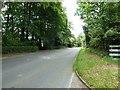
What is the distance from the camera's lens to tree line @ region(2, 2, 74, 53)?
14094 millimetres

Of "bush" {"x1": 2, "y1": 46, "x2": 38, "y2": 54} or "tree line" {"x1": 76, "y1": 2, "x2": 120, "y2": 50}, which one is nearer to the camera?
"tree line" {"x1": 76, "y1": 2, "x2": 120, "y2": 50}

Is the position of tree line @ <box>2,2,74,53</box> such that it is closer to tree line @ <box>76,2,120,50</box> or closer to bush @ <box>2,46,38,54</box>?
bush @ <box>2,46,38,54</box>

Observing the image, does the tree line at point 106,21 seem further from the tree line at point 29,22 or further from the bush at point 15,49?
the bush at point 15,49

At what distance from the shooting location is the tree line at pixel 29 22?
14.1 metres

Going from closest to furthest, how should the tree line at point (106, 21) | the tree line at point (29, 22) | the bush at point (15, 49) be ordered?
the tree line at point (106, 21) < the bush at point (15, 49) < the tree line at point (29, 22)

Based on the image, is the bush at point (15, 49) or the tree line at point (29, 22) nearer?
the bush at point (15, 49)

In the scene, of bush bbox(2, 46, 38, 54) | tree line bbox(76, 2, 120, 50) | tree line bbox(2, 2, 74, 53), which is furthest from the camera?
tree line bbox(2, 2, 74, 53)

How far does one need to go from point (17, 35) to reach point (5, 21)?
8.50ft

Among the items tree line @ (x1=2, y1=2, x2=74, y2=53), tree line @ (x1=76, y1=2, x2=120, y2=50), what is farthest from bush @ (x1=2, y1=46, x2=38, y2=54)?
tree line @ (x1=76, y1=2, x2=120, y2=50)

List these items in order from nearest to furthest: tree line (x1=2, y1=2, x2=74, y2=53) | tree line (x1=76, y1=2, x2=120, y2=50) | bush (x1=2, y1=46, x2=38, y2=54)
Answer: tree line (x1=76, y1=2, x2=120, y2=50)
bush (x1=2, y1=46, x2=38, y2=54)
tree line (x1=2, y1=2, x2=74, y2=53)

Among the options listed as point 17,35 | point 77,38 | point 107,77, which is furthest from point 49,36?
point 77,38

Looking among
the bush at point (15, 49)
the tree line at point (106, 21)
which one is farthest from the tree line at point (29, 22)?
the tree line at point (106, 21)

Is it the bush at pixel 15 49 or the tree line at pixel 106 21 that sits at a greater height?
the tree line at pixel 106 21

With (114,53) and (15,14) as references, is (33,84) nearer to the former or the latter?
(114,53)
